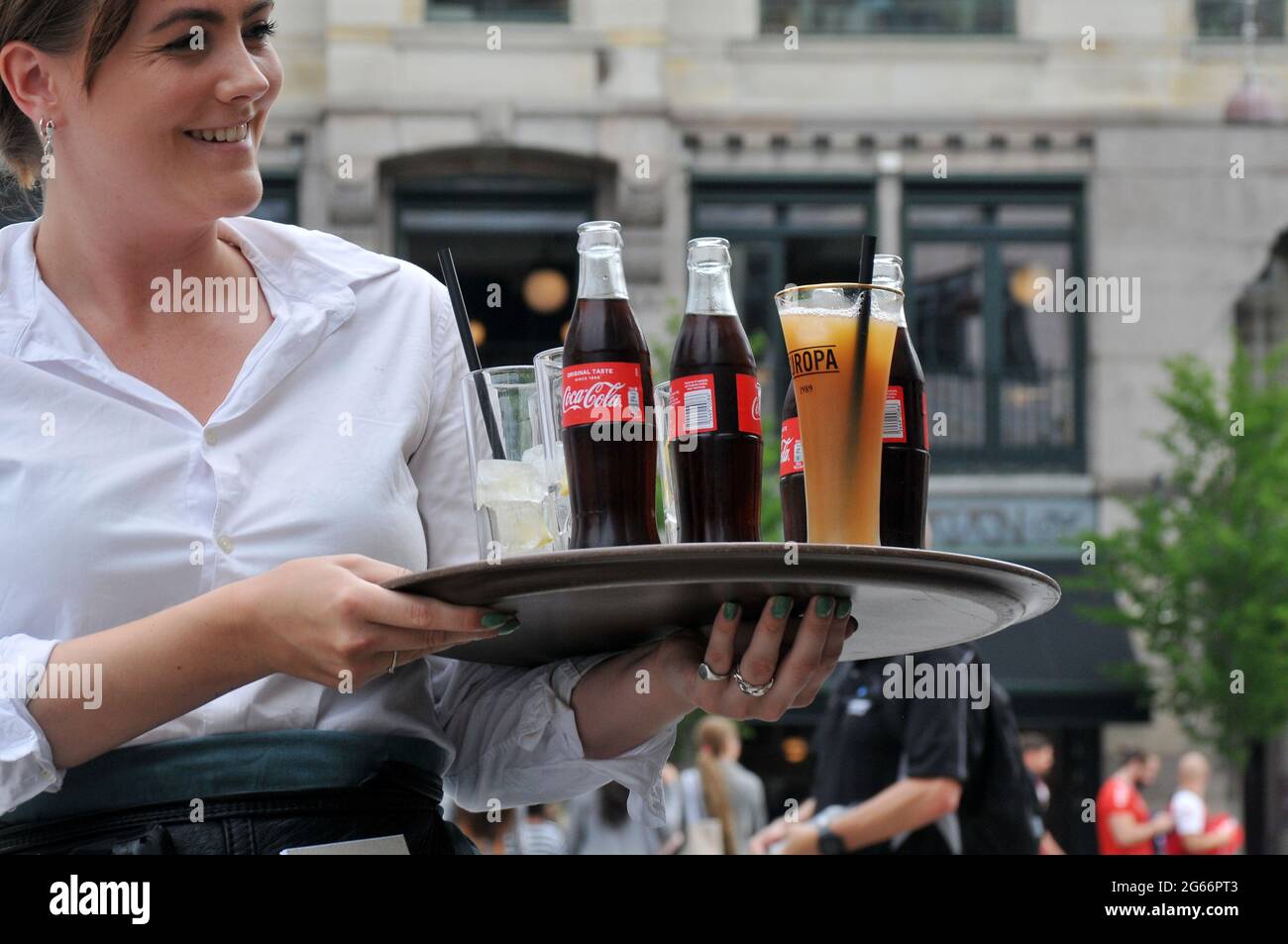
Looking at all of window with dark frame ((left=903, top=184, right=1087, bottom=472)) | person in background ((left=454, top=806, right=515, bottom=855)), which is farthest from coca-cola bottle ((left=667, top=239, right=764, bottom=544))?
window with dark frame ((left=903, top=184, right=1087, bottom=472))

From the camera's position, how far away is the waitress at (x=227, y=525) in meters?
1.48

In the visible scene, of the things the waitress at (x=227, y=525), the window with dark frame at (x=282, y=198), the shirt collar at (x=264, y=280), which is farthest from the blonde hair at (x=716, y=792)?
the window with dark frame at (x=282, y=198)

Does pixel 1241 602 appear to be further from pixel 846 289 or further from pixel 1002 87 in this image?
pixel 846 289

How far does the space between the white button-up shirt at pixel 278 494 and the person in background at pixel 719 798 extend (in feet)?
17.8

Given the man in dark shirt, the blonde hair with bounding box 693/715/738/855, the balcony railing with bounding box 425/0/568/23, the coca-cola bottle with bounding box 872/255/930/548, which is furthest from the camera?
the balcony railing with bounding box 425/0/568/23

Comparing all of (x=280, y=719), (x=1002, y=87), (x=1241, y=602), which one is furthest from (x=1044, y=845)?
(x=1002, y=87)

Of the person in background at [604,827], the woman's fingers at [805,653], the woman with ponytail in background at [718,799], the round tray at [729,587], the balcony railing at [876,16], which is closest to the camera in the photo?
the round tray at [729,587]

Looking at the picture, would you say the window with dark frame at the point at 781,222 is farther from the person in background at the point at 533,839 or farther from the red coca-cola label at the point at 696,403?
the red coca-cola label at the point at 696,403

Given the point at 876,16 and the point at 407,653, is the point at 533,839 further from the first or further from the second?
the point at 876,16

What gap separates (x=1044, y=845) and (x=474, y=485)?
304 centimetres

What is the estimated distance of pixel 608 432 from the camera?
156 centimetres

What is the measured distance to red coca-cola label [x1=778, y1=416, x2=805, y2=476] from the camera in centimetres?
169

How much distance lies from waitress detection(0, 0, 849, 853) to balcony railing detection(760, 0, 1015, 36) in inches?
522

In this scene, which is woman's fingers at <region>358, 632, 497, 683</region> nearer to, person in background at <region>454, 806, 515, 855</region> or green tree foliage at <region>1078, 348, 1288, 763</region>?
person in background at <region>454, 806, 515, 855</region>
